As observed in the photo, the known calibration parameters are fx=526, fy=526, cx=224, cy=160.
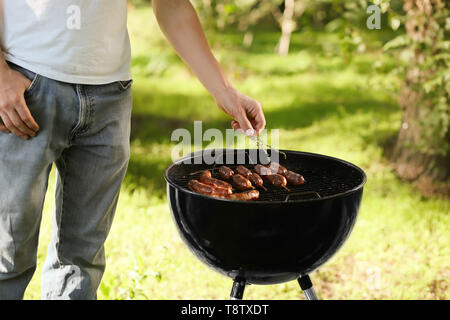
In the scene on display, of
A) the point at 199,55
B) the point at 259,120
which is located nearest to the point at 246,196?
the point at 259,120

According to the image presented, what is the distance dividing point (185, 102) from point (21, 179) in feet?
19.8

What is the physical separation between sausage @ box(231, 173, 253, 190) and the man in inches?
7.6

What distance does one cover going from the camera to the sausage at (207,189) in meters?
1.93

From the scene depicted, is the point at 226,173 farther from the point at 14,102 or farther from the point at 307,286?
the point at 14,102

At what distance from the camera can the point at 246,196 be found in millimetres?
1927

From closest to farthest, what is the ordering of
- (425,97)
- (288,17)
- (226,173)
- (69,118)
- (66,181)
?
1. (69,118)
2. (66,181)
3. (226,173)
4. (425,97)
5. (288,17)

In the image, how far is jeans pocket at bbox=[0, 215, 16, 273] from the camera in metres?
1.86

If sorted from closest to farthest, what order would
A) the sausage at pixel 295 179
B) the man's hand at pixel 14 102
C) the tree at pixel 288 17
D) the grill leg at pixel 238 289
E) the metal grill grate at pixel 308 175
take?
the man's hand at pixel 14 102 → the grill leg at pixel 238 289 → the metal grill grate at pixel 308 175 → the sausage at pixel 295 179 → the tree at pixel 288 17

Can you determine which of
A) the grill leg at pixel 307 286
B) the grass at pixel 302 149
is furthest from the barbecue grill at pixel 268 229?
the grass at pixel 302 149

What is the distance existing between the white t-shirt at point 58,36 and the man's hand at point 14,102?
0.08 metres

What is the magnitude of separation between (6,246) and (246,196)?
881 mm

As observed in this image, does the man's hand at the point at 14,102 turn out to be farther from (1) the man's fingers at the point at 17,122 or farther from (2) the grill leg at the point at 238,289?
(2) the grill leg at the point at 238,289

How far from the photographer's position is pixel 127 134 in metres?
2.12
